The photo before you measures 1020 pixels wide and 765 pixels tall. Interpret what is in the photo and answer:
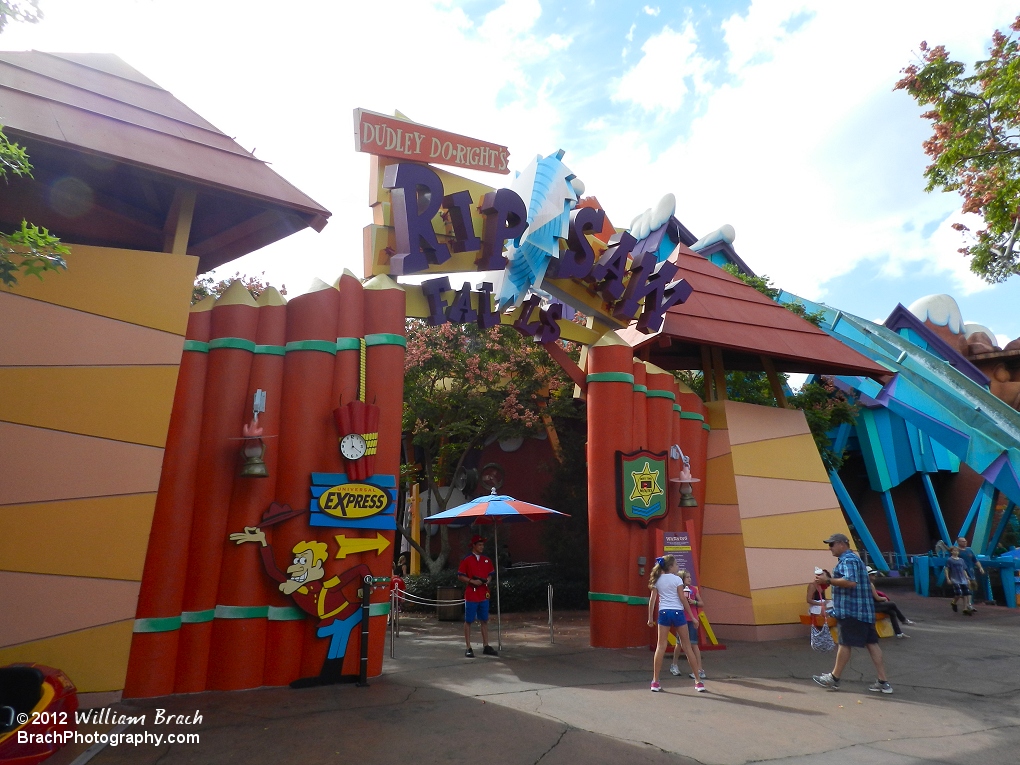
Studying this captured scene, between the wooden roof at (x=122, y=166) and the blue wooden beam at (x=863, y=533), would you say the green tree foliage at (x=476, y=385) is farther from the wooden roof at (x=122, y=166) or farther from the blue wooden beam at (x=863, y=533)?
the blue wooden beam at (x=863, y=533)

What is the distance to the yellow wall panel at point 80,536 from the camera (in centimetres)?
631

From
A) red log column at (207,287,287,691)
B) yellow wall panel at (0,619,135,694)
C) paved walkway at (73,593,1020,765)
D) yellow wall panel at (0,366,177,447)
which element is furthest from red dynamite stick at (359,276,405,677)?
yellow wall panel at (0,619,135,694)

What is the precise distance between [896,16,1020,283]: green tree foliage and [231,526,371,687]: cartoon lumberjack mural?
14.0 meters

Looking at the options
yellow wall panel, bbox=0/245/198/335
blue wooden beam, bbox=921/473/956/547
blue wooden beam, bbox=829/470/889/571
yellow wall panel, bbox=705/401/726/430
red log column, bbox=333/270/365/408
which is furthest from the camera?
blue wooden beam, bbox=921/473/956/547

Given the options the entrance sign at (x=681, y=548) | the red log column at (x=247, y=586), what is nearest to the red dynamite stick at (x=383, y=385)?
the red log column at (x=247, y=586)

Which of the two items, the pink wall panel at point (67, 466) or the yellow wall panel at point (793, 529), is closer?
the pink wall panel at point (67, 466)

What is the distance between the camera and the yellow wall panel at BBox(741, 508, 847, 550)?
1207 cm

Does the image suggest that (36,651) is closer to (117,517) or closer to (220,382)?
(117,517)

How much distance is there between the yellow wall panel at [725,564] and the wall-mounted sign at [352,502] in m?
6.47

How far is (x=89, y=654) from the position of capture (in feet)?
21.2

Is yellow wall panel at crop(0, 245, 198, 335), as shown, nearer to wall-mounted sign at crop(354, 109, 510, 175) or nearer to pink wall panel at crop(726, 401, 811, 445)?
wall-mounted sign at crop(354, 109, 510, 175)

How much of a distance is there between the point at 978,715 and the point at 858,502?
22.6m

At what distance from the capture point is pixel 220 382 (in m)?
7.94

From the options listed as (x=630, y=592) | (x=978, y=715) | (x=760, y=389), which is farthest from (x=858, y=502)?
(x=978, y=715)
